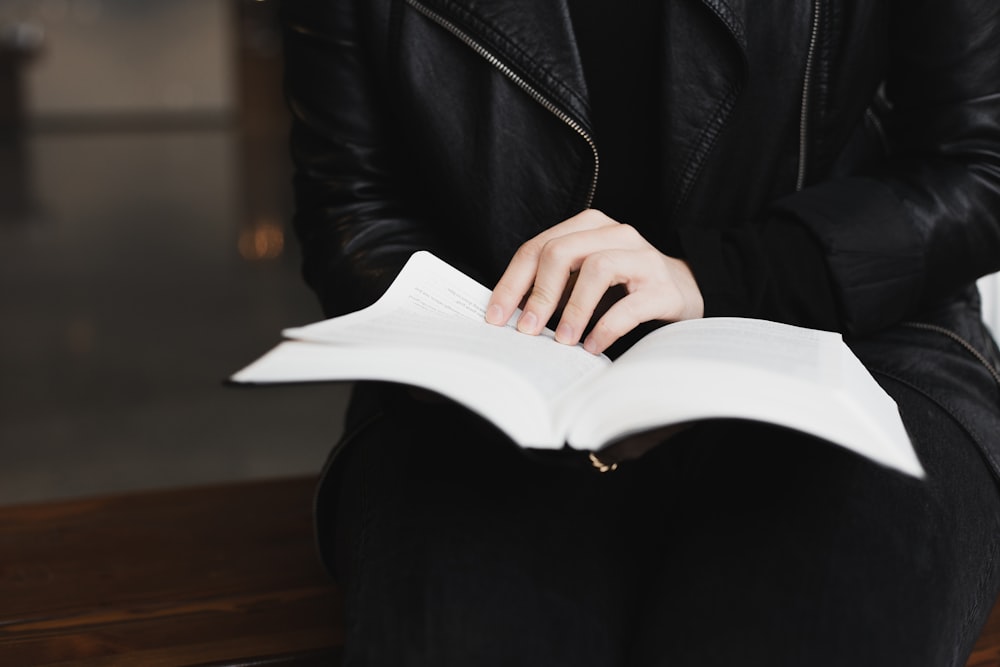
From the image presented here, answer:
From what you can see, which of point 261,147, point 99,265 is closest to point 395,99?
point 99,265

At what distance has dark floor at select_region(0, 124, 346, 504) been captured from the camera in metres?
2.38

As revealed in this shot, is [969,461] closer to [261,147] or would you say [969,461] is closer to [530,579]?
[530,579]

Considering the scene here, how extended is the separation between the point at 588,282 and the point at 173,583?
0.58 m

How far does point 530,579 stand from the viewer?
69cm

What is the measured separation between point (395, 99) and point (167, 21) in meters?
9.73

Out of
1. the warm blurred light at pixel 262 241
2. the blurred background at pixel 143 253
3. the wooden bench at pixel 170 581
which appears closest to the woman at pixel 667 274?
the wooden bench at pixel 170 581

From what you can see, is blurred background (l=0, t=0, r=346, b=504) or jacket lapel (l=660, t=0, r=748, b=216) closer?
jacket lapel (l=660, t=0, r=748, b=216)

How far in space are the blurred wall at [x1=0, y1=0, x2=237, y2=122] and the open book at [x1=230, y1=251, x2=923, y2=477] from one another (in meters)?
9.84

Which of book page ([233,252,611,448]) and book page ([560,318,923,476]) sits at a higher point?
book page ([560,318,923,476])

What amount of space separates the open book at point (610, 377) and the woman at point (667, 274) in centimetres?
4

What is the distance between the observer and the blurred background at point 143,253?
246 cm

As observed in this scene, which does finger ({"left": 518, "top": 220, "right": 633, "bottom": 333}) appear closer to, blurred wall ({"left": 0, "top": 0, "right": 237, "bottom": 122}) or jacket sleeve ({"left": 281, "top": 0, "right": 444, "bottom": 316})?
jacket sleeve ({"left": 281, "top": 0, "right": 444, "bottom": 316})

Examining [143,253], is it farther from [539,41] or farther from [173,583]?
[539,41]

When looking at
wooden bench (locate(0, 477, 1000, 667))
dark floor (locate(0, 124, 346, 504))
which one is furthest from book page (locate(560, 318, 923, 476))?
dark floor (locate(0, 124, 346, 504))
